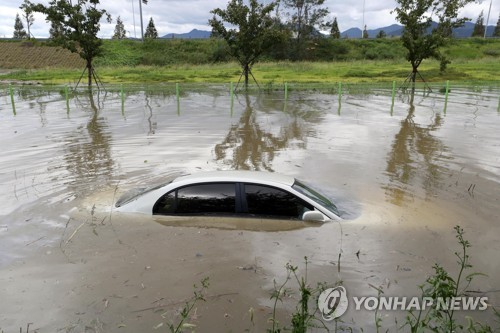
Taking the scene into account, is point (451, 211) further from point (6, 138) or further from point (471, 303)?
point (6, 138)

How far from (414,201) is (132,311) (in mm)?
6330

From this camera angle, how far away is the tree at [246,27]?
98.4 ft

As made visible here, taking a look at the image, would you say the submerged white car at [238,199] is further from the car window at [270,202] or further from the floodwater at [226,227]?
the floodwater at [226,227]

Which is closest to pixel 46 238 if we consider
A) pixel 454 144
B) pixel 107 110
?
pixel 454 144

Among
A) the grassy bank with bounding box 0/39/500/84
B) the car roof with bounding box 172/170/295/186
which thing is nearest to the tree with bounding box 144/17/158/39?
the grassy bank with bounding box 0/39/500/84

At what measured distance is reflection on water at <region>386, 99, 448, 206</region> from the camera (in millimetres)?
10094

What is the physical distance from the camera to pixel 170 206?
279 inches

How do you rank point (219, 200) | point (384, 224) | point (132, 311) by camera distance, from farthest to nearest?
point (384, 224)
point (219, 200)
point (132, 311)

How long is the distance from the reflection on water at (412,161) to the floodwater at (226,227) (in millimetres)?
66

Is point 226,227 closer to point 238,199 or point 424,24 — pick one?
point 238,199

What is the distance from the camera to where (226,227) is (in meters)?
7.03

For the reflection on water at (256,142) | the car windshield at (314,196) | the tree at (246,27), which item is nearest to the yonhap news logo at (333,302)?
the car windshield at (314,196)

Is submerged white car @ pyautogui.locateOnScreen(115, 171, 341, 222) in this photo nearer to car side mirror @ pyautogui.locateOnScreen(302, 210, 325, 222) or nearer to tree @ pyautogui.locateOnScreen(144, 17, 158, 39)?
car side mirror @ pyautogui.locateOnScreen(302, 210, 325, 222)

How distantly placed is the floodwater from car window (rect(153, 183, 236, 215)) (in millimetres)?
307
